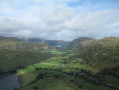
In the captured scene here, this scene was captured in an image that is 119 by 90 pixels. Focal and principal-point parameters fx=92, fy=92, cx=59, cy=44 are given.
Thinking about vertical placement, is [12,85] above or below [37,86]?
below

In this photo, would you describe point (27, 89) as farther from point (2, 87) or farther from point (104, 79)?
point (104, 79)

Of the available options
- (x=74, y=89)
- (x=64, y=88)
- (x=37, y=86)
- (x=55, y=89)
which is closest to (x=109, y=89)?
(x=74, y=89)

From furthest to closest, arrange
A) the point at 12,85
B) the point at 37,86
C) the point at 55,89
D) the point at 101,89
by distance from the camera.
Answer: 1. the point at 12,85
2. the point at 101,89
3. the point at 37,86
4. the point at 55,89

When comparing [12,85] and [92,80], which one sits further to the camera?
[92,80]

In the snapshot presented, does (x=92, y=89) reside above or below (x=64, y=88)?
below

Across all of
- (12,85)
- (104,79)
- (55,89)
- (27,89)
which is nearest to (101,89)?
(104,79)

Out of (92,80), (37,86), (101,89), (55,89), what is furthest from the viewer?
(92,80)

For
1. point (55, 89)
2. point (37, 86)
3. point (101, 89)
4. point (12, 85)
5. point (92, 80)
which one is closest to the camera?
point (55, 89)

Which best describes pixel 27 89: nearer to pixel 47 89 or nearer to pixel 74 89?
pixel 47 89

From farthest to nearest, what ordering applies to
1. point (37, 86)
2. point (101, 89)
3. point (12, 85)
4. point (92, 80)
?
point (92, 80), point (12, 85), point (101, 89), point (37, 86)
